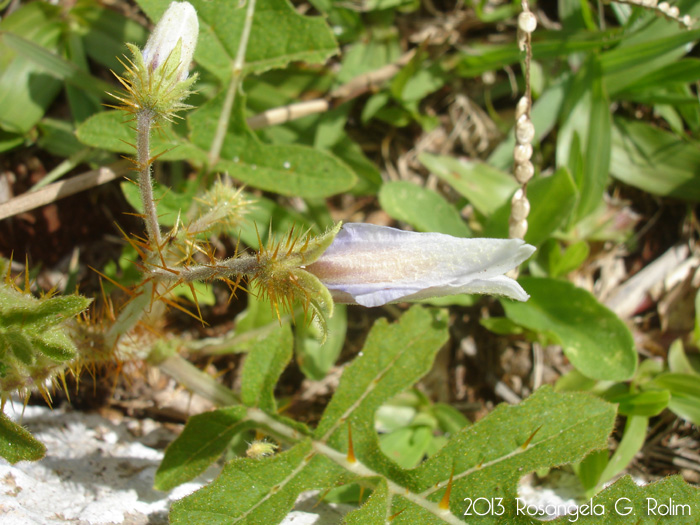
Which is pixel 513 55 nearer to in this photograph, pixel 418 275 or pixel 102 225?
pixel 418 275

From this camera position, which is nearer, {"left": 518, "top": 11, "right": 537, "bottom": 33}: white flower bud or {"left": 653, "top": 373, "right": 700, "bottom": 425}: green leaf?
{"left": 518, "top": 11, "right": 537, "bottom": 33}: white flower bud

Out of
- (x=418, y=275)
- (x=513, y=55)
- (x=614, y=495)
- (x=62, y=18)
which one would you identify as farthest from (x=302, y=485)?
(x=62, y=18)

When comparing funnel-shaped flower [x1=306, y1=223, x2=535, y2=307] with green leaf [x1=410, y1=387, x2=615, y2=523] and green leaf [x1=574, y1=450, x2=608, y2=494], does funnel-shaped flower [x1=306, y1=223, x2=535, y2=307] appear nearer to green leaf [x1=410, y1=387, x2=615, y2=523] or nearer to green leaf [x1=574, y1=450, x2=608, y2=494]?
green leaf [x1=410, y1=387, x2=615, y2=523]

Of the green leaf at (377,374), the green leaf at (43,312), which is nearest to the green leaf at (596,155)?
the green leaf at (377,374)

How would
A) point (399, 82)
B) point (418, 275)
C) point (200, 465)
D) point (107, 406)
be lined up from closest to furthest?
point (418, 275)
point (200, 465)
point (107, 406)
point (399, 82)

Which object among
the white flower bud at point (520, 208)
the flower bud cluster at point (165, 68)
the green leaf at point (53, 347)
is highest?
the flower bud cluster at point (165, 68)

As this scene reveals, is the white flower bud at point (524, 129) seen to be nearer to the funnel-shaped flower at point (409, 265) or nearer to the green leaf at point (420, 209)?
the green leaf at point (420, 209)

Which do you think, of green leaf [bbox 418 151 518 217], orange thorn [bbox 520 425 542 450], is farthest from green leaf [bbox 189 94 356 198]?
orange thorn [bbox 520 425 542 450]
